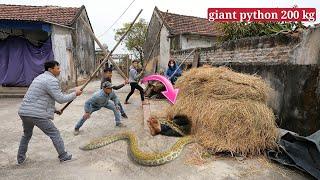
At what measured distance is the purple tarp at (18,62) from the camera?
13.9 m

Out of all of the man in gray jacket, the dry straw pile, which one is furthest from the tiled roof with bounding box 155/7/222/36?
the man in gray jacket

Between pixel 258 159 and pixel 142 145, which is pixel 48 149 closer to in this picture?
pixel 142 145

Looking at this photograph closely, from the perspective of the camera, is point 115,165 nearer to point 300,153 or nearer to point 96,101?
point 96,101

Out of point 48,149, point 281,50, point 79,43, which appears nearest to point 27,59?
point 79,43

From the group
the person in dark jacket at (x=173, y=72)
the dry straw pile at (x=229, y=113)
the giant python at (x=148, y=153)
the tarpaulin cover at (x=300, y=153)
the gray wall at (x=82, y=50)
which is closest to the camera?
the tarpaulin cover at (x=300, y=153)

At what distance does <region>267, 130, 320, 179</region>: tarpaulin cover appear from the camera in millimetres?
4238

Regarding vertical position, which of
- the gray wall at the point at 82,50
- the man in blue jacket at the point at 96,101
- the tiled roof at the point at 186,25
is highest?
the tiled roof at the point at 186,25

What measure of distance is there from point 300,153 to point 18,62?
1318cm

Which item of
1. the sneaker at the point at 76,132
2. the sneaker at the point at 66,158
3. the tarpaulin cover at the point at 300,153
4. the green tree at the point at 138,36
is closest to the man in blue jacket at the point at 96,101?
the sneaker at the point at 76,132

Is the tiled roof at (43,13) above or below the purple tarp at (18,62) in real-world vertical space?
above

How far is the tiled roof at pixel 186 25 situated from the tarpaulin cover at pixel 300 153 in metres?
15.8

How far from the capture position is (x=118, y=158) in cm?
522

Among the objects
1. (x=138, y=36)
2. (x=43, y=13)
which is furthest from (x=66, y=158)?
(x=138, y=36)

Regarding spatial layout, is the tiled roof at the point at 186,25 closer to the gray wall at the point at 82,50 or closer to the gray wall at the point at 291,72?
the gray wall at the point at 82,50
